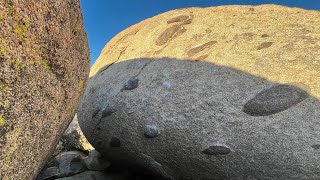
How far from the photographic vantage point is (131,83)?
5570 millimetres

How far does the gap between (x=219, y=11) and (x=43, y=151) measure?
14.0 ft

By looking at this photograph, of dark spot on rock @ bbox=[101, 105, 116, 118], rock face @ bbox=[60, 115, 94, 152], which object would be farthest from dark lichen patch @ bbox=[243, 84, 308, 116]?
rock face @ bbox=[60, 115, 94, 152]

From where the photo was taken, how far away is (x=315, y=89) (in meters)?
4.45

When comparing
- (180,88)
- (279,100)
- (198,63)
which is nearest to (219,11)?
(198,63)

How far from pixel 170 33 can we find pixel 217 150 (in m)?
2.28

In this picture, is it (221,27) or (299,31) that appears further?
(221,27)

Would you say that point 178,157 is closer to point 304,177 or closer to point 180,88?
point 180,88

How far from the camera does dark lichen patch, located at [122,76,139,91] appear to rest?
5512mm

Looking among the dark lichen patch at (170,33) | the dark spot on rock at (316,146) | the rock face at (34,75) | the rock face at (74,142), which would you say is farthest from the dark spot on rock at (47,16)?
the rock face at (74,142)

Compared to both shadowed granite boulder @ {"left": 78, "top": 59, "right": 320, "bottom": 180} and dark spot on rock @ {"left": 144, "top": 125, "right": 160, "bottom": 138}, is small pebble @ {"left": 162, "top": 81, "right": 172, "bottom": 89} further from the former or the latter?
dark spot on rock @ {"left": 144, "top": 125, "right": 160, "bottom": 138}

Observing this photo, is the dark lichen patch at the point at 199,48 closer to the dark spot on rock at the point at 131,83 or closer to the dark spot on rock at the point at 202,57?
the dark spot on rock at the point at 202,57

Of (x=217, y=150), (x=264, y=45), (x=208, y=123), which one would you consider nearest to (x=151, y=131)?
(x=208, y=123)

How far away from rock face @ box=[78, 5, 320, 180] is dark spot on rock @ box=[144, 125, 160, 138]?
0.05ft

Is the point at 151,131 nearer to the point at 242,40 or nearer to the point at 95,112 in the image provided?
the point at 95,112
